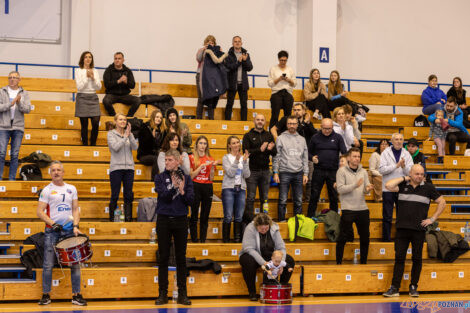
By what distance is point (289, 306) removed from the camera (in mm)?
7957

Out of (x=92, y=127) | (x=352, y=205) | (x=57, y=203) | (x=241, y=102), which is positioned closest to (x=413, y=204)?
(x=352, y=205)

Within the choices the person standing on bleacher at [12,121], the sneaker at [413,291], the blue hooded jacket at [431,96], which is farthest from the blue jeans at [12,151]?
the blue hooded jacket at [431,96]

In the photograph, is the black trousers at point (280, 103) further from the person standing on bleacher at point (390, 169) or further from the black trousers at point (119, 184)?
the black trousers at point (119, 184)

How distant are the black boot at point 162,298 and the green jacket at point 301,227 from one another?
238 cm

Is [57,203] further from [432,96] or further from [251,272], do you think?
[432,96]

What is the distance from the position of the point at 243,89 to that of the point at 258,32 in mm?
3850

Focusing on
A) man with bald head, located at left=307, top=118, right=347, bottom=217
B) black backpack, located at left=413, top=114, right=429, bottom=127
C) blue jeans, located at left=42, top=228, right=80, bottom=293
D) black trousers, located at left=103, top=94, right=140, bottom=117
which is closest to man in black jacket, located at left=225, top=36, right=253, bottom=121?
black trousers, located at left=103, top=94, right=140, bottom=117

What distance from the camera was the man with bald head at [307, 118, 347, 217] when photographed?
994cm

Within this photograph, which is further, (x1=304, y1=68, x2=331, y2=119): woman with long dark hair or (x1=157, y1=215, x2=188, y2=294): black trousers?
(x1=304, y1=68, x2=331, y2=119): woman with long dark hair

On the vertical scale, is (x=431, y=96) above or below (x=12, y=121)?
above

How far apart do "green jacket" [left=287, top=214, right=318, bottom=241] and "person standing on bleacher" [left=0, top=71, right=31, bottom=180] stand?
4221 millimetres

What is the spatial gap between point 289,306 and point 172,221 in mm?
1694

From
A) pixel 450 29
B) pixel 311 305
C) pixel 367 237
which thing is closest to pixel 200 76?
pixel 367 237

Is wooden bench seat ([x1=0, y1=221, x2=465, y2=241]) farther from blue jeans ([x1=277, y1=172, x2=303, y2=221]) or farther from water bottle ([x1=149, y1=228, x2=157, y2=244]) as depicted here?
blue jeans ([x1=277, y1=172, x2=303, y2=221])
